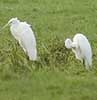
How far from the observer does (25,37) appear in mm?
10719

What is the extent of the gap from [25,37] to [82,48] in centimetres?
124

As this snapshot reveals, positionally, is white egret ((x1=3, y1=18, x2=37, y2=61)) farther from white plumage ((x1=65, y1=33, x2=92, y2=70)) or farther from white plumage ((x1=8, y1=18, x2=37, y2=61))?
white plumage ((x1=65, y1=33, x2=92, y2=70))

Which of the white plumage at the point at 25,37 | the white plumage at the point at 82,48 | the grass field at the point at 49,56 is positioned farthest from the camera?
the white plumage at the point at 25,37

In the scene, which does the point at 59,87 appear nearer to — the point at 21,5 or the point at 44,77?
the point at 44,77

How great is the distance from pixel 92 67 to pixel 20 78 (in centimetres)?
305

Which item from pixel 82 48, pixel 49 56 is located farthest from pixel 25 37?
pixel 82 48

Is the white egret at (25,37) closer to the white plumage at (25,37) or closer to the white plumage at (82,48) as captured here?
the white plumage at (25,37)

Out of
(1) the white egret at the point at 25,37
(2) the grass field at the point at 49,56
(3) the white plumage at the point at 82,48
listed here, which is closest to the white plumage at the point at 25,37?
(1) the white egret at the point at 25,37

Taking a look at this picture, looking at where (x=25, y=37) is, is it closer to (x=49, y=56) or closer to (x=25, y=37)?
(x=25, y=37)

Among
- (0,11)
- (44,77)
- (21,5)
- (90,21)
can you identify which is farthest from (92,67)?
(21,5)

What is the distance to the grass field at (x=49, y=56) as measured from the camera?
21.6ft

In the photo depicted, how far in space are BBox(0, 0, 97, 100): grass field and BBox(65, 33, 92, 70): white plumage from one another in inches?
6.5

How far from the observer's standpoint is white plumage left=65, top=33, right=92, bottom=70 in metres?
10.3

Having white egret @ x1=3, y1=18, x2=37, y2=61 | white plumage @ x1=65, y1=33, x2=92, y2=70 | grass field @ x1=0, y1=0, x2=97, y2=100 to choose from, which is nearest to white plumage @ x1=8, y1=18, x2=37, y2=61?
white egret @ x1=3, y1=18, x2=37, y2=61
